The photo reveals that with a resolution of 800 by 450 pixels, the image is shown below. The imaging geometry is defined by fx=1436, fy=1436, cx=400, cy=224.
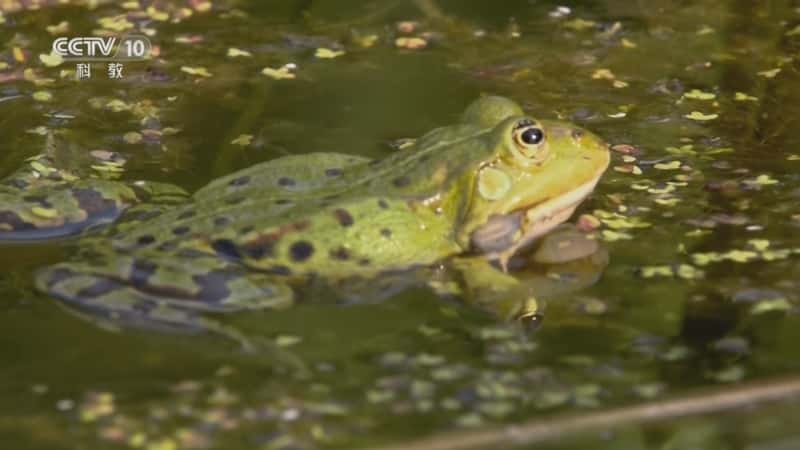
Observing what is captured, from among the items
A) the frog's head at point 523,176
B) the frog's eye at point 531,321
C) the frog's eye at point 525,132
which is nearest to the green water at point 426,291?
the frog's eye at point 531,321

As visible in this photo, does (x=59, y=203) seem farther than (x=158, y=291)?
Yes

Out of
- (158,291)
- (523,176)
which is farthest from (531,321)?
(158,291)

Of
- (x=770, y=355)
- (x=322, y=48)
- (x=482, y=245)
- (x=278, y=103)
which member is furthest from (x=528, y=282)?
(x=322, y=48)

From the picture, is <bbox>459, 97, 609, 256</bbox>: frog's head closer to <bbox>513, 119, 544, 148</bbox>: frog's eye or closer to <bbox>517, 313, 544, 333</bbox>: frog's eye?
<bbox>513, 119, 544, 148</bbox>: frog's eye

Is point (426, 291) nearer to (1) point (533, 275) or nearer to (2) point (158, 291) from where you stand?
(1) point (533, 275)

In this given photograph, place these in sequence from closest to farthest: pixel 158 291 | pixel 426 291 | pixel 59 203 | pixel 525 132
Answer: pixel 158 291 → pixel 426 291 → pixel 525 132 → pixel 59 203

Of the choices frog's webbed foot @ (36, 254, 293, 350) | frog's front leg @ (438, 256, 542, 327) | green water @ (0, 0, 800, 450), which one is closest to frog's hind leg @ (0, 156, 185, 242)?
green water @ (0, 0, 800, 450)
